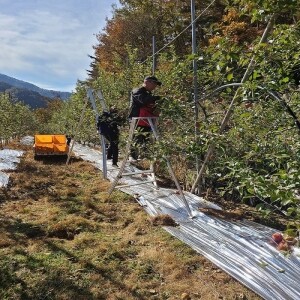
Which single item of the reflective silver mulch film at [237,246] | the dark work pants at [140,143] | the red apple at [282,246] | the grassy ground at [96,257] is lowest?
the grassy ground at [96,257]

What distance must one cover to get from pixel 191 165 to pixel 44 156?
16.6 ft

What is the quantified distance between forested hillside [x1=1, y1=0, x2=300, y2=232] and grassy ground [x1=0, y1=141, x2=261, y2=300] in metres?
0.94

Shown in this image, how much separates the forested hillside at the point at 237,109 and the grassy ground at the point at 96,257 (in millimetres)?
942

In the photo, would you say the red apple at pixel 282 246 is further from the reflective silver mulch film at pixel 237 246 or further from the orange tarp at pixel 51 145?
the orange tarp at pixel 51 145

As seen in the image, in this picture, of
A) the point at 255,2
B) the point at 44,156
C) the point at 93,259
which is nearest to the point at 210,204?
the point at 93,259

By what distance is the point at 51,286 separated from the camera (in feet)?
9.87

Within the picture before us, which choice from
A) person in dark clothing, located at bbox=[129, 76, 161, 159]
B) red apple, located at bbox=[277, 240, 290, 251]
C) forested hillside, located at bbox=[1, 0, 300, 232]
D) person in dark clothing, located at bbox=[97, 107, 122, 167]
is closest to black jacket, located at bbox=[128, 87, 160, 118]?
person in dark clothing, located at bbox=[129, 76, 161, 159]

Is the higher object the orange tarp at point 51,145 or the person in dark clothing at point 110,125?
the person in dark clothing at point 110,125

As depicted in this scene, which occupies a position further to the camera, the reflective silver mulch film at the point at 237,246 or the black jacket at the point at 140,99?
the black jacket at the point at 140,99

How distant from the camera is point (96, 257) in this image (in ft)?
11.7

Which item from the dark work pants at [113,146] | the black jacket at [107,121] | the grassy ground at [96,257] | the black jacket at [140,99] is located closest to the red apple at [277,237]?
the grassy ground at [96,257]

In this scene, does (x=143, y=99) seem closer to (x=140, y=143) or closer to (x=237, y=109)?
(x=140, y=143)

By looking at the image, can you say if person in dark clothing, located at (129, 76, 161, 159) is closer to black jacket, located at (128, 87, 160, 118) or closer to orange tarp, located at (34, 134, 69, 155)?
black jacket, located at (128, 87, 160, 118)

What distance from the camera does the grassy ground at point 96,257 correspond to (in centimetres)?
299
